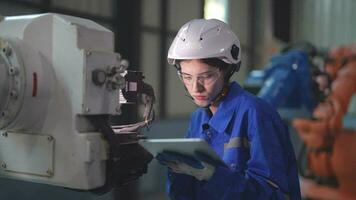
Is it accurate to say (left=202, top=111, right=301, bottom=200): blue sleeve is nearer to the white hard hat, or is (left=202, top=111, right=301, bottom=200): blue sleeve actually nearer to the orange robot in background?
the white hard hat

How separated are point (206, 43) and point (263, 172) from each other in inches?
17.6

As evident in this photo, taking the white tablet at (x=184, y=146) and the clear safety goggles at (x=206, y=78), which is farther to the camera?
the clear safety goggles at (x=206, y=78)

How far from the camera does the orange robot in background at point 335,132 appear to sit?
10.9 ft

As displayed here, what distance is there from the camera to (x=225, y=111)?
1.41m

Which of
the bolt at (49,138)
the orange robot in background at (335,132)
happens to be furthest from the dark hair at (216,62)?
the orange robot in background at (335,132)

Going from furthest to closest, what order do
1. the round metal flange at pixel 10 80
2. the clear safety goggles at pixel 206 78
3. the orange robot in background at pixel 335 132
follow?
the orange robot in background at pixel 335 132, the clear safety goggles at pixel 206 78, the round metal flange at pixel 10 80

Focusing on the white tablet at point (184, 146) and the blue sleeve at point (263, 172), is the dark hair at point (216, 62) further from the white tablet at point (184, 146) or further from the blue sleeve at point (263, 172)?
the white tablet at point (184, 146)

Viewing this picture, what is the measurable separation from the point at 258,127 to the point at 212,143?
0.20 metres

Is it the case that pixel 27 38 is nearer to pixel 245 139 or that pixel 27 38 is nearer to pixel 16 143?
pixel 16 143

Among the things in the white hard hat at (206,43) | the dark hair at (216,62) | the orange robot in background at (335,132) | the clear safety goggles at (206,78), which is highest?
the white hard hat at (206,43)

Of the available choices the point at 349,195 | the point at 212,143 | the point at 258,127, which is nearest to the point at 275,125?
the point at 258,127

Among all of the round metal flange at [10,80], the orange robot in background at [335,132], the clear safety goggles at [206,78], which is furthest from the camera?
the orange robot in background at [335,132]

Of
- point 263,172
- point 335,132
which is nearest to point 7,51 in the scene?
point 263,172

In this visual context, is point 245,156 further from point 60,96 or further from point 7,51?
point 7,51
